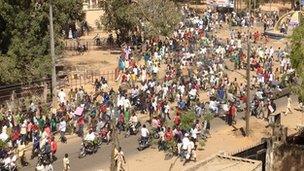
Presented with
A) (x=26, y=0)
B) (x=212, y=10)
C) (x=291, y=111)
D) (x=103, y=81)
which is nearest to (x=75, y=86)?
(x=103, y=81)

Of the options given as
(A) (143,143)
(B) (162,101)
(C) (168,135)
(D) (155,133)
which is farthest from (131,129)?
(B) (162,101)

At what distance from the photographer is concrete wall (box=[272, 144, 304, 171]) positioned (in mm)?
20250

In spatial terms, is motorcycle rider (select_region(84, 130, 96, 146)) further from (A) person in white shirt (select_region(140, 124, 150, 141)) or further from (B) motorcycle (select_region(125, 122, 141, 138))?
(B) motorcycle (select_region(125, 122, 141, 138))

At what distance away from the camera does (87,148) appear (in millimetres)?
25516

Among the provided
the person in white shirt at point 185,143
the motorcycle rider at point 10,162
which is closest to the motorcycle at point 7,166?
the motorcycle rider at point 10,162

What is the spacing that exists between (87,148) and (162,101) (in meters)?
5.91

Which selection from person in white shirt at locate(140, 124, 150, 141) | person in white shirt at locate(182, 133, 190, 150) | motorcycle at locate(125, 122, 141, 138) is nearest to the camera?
person in white shirt at locate(182, 133, 190, 150)

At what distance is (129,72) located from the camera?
3662cm

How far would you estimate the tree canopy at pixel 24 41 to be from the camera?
1253 inches

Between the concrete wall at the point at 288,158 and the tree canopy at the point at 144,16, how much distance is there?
2394 cm

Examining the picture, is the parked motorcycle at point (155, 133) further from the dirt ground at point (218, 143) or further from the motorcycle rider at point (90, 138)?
the motorcycle rider at point (90, 138)

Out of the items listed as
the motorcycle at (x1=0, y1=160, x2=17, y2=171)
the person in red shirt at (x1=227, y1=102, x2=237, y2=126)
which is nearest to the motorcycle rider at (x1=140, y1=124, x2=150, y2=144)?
the person in red shirt at (x1=227, y1=102, x2=237, y2=126)

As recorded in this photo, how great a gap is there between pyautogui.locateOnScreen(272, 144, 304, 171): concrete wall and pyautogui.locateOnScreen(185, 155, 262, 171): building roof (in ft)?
5.12

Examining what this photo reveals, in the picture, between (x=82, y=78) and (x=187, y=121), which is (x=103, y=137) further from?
(x=82, y=78)
